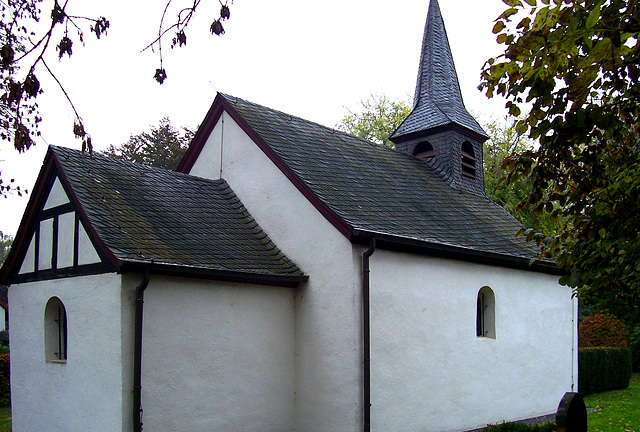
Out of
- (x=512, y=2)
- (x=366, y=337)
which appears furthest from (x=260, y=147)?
(x=512, y=2)

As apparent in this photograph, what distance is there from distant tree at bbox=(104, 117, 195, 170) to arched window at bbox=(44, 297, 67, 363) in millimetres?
18565

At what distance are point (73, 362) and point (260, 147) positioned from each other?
17.6 ft

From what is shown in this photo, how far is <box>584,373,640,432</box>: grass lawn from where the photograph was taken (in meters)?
12.5

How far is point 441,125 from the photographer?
1816cm

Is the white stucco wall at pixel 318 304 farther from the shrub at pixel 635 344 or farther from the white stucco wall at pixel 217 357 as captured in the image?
the shrub at pixel 635 344

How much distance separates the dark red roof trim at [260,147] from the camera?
1085 cm

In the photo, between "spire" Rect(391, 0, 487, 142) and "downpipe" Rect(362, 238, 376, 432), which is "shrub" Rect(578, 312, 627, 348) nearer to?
"spire" Rect(391, 0, 487, 142)

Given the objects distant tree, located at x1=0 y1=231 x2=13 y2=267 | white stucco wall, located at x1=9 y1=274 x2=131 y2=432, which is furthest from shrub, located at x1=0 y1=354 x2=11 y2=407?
distant tree, located at x1=0 y1=231 x2=13 y2=267

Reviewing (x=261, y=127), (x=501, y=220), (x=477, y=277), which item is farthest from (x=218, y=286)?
(x=501, y=220)

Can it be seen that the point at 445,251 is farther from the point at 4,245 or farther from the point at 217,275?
the point at 4,245

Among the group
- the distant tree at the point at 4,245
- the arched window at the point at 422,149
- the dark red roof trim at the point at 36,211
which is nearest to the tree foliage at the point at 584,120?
the dark red roof trim at the point at 36,211

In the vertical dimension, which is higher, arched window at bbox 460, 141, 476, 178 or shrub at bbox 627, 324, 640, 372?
arched window at bbox 460, 141, 476, 178

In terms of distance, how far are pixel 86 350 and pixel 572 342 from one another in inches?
456

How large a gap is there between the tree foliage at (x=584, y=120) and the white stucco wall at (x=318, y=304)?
4637mm
